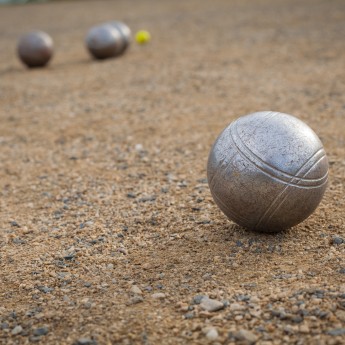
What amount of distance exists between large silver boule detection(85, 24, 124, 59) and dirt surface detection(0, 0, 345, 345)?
0.49m

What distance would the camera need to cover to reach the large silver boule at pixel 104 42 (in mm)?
14055

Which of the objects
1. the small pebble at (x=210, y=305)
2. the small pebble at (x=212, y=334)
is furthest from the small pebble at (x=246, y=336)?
the small pebble at (x=210, y=305)

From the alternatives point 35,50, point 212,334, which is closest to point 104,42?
point 35,50

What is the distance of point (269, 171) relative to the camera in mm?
4875

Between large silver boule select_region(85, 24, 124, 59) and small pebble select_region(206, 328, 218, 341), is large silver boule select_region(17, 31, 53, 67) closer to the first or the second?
large silver boule select_region(85, 24, 124, 59)

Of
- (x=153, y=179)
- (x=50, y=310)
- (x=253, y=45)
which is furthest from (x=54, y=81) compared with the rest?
(x=50, y=310)

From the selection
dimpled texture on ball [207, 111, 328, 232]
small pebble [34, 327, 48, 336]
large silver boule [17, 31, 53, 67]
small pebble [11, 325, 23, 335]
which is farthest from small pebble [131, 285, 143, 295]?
large silver boule [17, 31, 53, 67]

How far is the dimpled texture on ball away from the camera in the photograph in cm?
488

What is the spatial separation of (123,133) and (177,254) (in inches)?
162

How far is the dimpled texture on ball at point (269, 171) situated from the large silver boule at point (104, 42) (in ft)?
31.4

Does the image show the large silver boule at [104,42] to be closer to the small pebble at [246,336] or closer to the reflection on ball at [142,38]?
the reflection on ball at [142,38]

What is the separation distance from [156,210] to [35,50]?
875 centimetres

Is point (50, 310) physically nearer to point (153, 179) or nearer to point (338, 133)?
point (153, 179)

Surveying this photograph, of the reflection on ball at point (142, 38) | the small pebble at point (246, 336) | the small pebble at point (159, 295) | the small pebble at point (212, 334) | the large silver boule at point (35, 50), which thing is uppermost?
the small pebble at point (246, 336)
